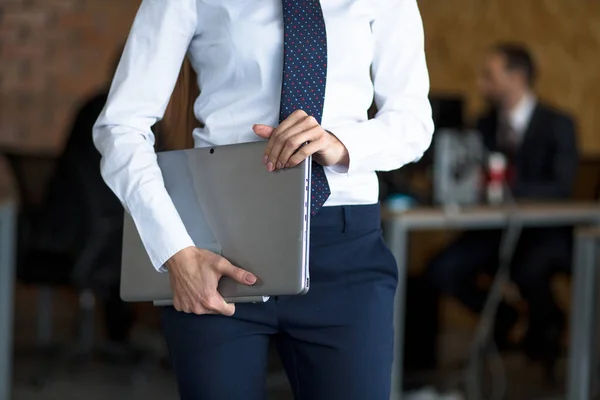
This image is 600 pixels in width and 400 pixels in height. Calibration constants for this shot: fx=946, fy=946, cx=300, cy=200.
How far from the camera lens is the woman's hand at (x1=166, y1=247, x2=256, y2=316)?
4.21ft

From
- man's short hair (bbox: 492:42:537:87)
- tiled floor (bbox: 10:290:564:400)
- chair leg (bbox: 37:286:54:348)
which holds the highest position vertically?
man's short hair (bbox: 492:42:537:87)

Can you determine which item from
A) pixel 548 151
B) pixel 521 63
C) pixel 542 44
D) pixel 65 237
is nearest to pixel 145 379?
pixel 65 237

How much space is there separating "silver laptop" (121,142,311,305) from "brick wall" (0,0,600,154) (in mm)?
4038

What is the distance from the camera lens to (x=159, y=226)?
1.30 meters

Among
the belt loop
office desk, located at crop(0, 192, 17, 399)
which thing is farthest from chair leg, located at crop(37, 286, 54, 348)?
the belt loop

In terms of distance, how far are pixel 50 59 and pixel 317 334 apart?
4.62 metres

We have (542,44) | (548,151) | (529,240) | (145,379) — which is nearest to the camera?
(145,379)

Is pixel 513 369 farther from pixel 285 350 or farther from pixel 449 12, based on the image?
pixel 285 350

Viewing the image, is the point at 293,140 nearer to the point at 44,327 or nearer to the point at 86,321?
the point at 86,321

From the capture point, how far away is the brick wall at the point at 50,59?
18.0 ft

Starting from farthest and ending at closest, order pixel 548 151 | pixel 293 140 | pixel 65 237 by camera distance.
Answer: pixel 548 151
pixel 65 237
pixel 293 140

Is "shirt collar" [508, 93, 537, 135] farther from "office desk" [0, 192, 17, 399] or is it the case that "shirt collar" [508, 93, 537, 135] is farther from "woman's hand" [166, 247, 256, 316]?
"woman's hand" [166, 247, 256, 316]

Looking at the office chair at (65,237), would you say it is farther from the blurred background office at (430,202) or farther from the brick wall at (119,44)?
the brick wall at (119,44)

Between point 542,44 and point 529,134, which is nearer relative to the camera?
point 529,134
